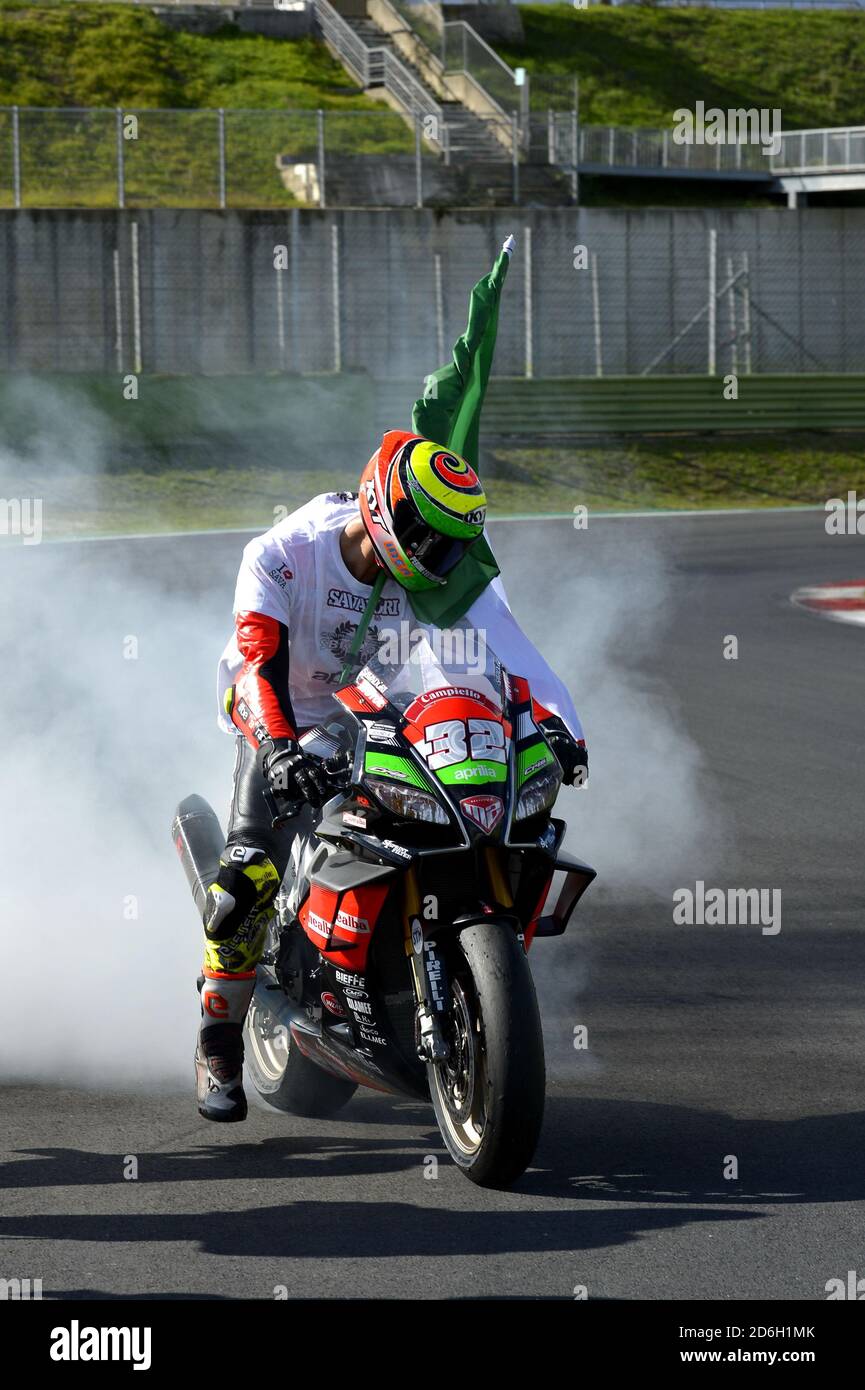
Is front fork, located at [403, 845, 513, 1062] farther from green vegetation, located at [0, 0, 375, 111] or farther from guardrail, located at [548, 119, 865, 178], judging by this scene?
green vegetation, located at [0, 0, 375, 111]

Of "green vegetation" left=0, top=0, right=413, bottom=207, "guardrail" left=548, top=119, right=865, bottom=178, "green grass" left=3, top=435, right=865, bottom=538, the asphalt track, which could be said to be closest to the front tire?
the asphalt track

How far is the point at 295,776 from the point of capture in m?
4.27

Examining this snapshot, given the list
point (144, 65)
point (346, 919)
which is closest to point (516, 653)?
point (346, 919)

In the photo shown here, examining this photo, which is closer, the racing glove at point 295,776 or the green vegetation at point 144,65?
the racing glove at point 295,776

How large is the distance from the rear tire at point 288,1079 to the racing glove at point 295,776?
3.04 ft

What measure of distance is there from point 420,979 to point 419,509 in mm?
1144

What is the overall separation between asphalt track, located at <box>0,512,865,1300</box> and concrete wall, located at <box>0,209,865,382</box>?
847 inches

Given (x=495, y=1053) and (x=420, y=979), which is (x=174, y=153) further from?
(x=495, y=1053)

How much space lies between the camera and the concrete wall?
Result: 95.9 ft

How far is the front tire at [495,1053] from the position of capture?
405 cm

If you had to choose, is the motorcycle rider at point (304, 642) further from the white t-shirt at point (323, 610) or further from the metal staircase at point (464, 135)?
the metal staircase at point (464, 135)

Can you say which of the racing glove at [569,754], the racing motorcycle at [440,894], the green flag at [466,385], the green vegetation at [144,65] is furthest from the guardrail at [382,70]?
the racing motorcycle at [440,894]

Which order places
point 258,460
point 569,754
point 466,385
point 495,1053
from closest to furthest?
point 495,1053
point 569,754
point 466,385
point 258,460
